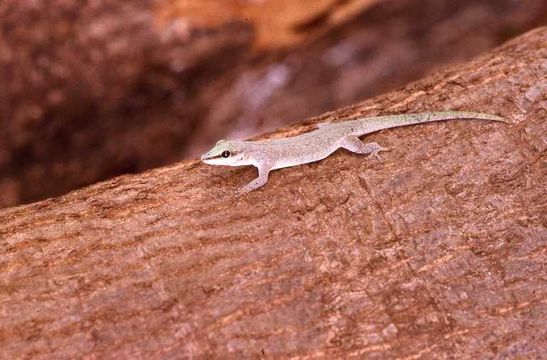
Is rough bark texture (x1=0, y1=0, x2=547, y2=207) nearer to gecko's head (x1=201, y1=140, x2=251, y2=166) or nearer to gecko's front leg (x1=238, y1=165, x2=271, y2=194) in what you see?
gecko's head (x1=201, y1=140, x2=251, y2=166)

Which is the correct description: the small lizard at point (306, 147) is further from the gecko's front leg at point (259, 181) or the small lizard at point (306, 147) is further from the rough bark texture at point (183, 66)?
the rough bark texture at point (183, 66)

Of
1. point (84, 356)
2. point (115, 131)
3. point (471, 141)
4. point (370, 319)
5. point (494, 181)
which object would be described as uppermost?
point (115, 131)

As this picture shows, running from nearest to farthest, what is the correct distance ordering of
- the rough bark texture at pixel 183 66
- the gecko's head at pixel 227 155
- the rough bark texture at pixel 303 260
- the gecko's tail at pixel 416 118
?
the rough bark texture at pixel 303 260 → the gecko's head at pixel 227 155 → the gecko's tail at pixel 416 118 → the rough bark texture at pixel 183 66

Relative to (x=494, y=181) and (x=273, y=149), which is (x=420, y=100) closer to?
(x=494, y=181)

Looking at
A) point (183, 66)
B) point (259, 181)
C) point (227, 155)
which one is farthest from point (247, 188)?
point (183, 66)

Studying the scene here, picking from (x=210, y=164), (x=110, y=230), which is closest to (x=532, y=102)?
(x=210, y=164)

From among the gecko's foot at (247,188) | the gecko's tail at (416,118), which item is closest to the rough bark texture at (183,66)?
the gecko's tail at (416,118)

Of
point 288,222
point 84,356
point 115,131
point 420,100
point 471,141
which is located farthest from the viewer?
A: point 115,131
